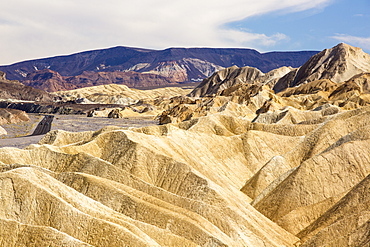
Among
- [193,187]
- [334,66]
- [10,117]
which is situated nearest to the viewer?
[193,187]

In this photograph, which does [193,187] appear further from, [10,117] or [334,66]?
[334,66]

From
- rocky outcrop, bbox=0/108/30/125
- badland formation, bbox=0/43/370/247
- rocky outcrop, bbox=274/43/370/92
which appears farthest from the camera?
rocky outcrop, bbox=274/43/370/92

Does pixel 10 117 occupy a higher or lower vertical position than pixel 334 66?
lower

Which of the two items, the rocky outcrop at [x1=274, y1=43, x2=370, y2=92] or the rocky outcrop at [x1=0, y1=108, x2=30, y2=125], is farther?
the rocky outcrop at [x1=274, y1=43, x2=370, y2=92]

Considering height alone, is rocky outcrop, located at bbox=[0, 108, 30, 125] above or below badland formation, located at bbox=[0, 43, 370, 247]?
below

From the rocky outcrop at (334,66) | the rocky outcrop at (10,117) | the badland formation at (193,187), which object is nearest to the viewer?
the badland formation at (193,187)

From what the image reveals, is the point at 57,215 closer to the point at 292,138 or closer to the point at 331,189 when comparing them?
the point at 331,189

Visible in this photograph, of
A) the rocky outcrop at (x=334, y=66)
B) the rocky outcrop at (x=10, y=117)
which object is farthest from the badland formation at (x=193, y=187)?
the rocky outcrop at (x=334, y=66)

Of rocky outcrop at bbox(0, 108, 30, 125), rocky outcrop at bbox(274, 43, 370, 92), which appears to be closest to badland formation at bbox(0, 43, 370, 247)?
rocky outcrop at bbox(0, 108, 30, 125)

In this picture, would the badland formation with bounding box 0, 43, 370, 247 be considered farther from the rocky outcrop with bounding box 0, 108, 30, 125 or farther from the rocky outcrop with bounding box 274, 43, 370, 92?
the rocky outcrop with bounding box 274, 43, 370, 92

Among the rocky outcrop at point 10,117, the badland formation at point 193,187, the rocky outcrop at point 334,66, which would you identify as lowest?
the rocky outcrop at point 10,117

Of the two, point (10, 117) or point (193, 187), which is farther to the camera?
point (10, 117)

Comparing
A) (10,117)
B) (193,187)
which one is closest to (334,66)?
(10,117)

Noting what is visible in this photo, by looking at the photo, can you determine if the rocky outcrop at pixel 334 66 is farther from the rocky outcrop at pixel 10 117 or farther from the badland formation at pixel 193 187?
the badland formation at pixel 193 187
